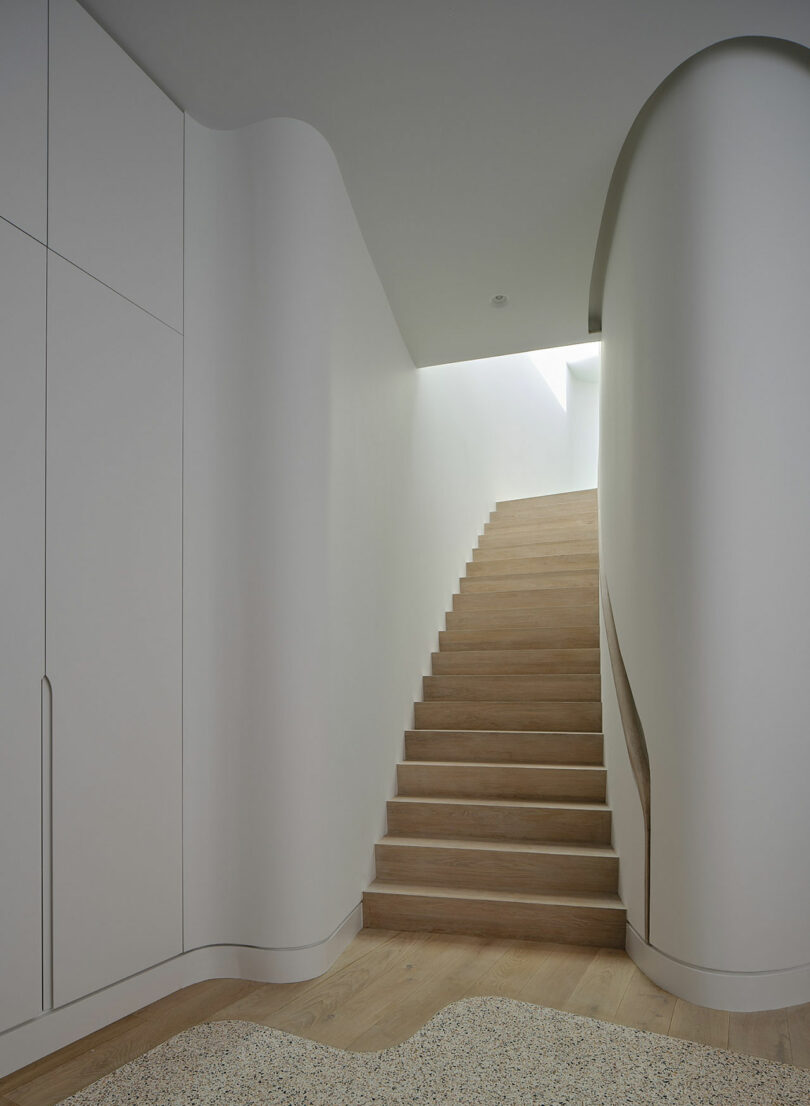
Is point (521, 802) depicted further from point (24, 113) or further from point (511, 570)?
point (24, 113)

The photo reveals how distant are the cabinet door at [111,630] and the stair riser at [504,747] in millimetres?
1776

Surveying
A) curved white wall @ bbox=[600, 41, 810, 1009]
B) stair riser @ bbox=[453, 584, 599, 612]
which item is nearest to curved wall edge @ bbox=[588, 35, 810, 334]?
curved white wall @ bbox=[600, 41, 810, 1009]

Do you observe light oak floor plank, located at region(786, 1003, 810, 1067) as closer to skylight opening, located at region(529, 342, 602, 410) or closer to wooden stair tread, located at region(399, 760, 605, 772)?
wooden stair tread, located at region(399, 760, 605, 772)

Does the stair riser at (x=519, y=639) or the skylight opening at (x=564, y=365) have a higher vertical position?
the skylight opening at (x=564, y=365)

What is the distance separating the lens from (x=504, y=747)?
4004 millimetres

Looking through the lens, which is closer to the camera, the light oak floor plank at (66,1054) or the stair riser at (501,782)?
the light oak floor plank at (66,1054)

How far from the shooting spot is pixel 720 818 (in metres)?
2.46

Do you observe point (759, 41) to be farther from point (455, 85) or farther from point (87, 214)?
point (87, 214)

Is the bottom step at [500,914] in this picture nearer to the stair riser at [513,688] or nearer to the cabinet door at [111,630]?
the cabinet door at [111,630]

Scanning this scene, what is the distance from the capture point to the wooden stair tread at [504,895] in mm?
3094

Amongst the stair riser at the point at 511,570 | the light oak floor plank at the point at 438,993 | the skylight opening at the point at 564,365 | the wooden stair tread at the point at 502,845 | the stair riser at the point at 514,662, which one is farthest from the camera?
the skylight opening at the point at 564,365

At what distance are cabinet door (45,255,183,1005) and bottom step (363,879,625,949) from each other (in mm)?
985

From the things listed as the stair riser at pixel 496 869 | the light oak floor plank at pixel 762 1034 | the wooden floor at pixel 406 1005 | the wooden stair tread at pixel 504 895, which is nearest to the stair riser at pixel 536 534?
the stair riser at pixel 496 869

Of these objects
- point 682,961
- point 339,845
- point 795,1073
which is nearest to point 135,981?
point 339,845
